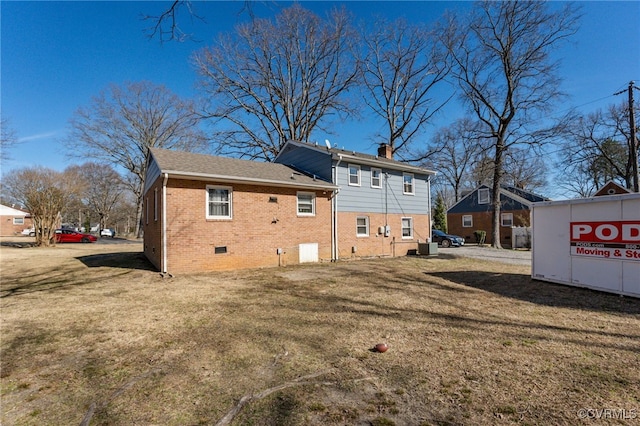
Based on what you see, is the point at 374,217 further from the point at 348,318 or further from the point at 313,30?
the point at 313,30

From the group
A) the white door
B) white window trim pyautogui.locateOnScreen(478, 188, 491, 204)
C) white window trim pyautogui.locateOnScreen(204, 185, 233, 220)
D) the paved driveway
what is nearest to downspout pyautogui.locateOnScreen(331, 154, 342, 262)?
the white door

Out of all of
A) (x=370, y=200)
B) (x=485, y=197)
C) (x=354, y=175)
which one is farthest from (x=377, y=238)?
(x=485, y=197)

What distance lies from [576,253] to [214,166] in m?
12.5

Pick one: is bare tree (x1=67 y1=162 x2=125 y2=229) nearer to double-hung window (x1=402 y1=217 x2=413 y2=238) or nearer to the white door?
the white door

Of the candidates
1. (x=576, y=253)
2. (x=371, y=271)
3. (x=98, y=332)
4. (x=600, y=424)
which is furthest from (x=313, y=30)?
(x=600, y=424)

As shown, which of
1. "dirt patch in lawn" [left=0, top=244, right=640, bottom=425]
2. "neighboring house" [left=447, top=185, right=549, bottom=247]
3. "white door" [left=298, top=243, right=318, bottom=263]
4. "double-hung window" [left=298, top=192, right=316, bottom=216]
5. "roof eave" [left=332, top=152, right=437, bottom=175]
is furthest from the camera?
"neighboring house" [left=447, top=185, right=549, bottom=247]

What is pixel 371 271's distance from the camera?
11.3m

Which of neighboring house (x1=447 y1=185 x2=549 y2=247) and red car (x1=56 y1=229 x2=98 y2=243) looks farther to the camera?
neighboring house (x1=447 y1=185 x2=549 y2=247)

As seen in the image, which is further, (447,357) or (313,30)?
(313,30)

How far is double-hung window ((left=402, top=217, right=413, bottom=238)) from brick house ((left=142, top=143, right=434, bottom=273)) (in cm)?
6

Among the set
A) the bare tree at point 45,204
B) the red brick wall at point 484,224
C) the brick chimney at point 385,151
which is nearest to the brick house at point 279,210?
the brick chimney at point 385,151

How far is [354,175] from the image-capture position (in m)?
15.7

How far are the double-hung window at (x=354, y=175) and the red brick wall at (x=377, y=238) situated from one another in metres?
1.67

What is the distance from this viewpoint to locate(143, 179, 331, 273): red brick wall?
33.4 feet
